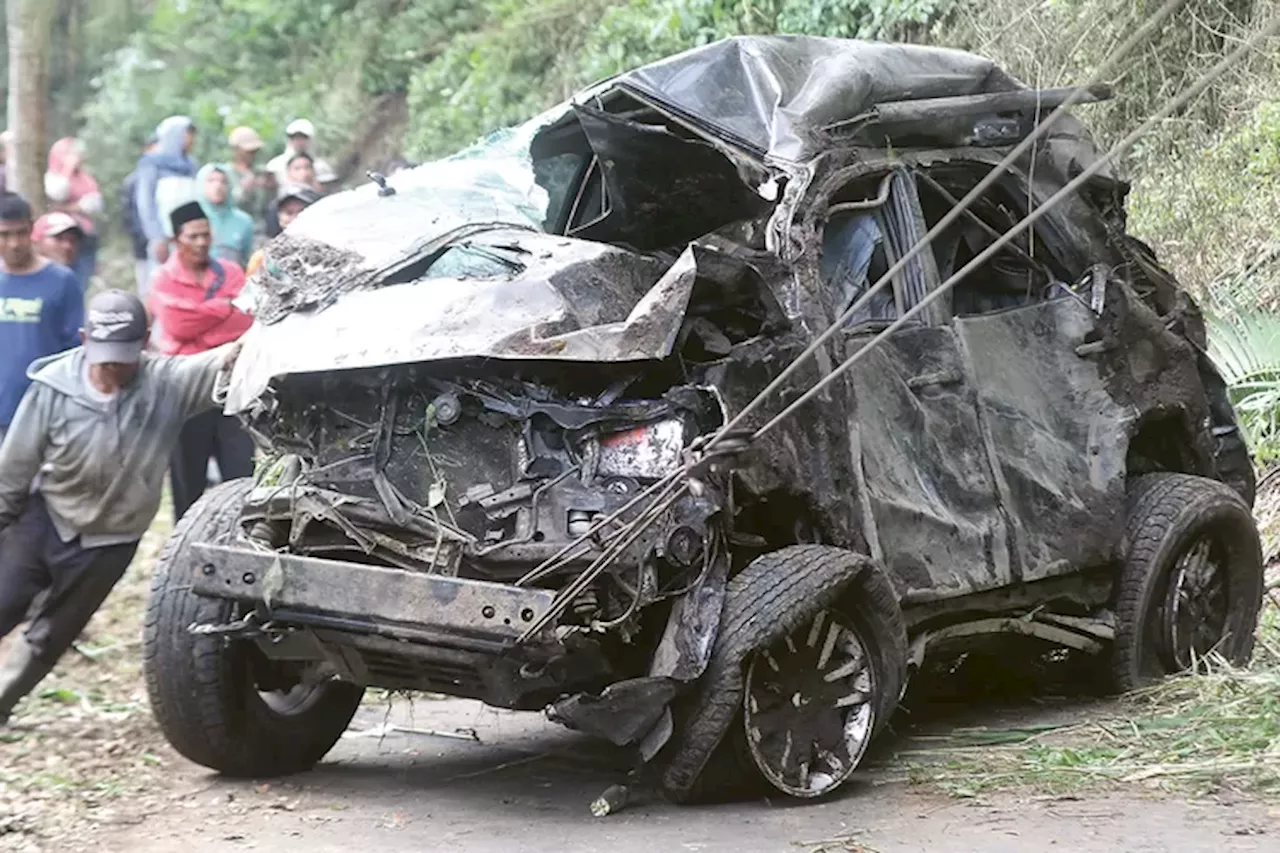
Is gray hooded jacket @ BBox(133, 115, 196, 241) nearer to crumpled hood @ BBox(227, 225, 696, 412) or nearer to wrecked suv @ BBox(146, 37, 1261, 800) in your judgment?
wrecked suv @ BBox(146, 37, 1261, 800)

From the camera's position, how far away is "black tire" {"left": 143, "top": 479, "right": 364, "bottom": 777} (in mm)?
6094

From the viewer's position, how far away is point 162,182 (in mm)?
13859

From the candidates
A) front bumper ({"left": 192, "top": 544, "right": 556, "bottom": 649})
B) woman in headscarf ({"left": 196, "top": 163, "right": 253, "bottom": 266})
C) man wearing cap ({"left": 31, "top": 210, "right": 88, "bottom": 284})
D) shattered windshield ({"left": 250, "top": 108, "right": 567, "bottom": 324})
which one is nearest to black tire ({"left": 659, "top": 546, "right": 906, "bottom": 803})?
front bumper ({"left": 192, "top": 544, "right": 556, "bottom": 649})

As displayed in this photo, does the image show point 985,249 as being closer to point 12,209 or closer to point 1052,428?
point 1052,428

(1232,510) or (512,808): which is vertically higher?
(1232,510)

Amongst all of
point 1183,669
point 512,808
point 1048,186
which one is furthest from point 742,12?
point 512,808

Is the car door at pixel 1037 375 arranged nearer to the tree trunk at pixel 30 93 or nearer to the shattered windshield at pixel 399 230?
the shattered windshield at pixel 399 230

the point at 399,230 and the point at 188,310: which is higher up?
the point at 399,230

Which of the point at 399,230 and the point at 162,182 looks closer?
the point at 399,230

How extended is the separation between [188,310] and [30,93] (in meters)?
2.31

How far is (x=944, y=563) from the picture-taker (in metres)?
6.41

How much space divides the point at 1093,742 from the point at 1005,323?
5.05ft

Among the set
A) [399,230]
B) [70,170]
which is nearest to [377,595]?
[399,230]

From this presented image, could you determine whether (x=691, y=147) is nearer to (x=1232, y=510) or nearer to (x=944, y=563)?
(x=944, y=563)
